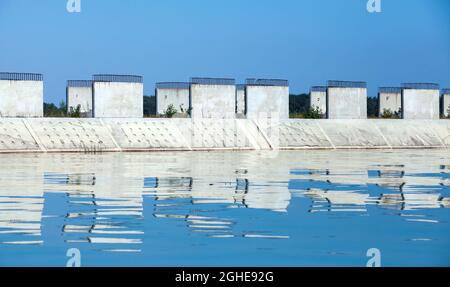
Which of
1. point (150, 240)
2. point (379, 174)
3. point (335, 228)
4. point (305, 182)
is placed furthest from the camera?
point (379, 174)

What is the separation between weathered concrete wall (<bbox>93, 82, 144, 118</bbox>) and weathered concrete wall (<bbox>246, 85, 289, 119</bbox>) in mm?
6385

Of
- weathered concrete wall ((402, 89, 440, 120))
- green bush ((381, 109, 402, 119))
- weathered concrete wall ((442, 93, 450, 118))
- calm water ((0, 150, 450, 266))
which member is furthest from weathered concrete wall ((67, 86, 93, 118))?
calm water ((0, 150, 450, 266))

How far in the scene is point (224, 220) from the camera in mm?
11055

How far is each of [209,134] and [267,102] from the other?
7.80 meters

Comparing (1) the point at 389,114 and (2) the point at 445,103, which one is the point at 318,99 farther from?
(2) the point at 445,103

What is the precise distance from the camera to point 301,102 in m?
106

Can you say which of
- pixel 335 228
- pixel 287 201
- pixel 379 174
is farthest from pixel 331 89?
pixel 335 228

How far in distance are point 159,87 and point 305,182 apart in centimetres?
3815

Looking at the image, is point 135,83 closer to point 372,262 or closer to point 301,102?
point 372,262

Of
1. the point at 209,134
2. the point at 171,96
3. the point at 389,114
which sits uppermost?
the point at 171,96

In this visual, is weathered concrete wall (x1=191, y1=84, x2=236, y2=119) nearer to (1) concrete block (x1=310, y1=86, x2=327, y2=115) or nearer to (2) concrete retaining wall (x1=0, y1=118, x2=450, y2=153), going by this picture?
(2) concrete retaining wall (x1=0, y1=118, x2=450, y2=153)

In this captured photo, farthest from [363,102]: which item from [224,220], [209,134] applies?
[224,220]

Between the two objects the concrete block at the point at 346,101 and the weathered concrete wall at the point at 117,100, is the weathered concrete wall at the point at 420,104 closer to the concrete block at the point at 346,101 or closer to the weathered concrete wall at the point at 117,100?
the concrete block at the point at 346,101

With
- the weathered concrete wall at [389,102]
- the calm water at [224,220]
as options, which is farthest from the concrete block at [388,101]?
the calm water at [224,220]
